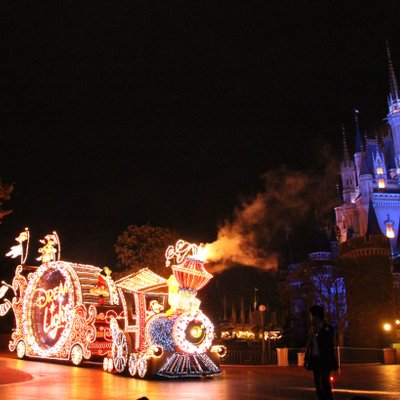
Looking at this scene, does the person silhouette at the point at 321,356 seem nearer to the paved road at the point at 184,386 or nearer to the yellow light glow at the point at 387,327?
the paved road at the point at 184,386

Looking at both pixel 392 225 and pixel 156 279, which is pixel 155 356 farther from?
pixel 392 225

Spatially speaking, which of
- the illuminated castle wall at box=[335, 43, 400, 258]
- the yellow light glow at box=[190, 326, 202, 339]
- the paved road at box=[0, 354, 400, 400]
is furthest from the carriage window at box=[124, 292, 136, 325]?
the illuminated castle wall at box=[335, 43, 400, 258]

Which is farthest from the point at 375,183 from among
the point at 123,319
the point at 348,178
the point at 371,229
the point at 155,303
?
the point at 155,303

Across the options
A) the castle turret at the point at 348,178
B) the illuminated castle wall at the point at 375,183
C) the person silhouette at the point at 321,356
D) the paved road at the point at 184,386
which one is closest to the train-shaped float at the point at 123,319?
the paved road at the point at 184,386

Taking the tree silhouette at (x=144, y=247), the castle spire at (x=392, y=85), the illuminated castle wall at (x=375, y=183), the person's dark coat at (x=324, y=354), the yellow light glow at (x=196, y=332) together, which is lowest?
the person's dark coat at (x=324, y=354)

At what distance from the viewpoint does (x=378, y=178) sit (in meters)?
57.9

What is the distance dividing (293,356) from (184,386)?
11.5 metres

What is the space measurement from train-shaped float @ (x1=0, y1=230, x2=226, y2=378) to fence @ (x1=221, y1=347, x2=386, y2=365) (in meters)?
5.11

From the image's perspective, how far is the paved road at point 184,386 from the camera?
439 inches

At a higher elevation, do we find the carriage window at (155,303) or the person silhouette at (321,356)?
the carriage window at (155,303)

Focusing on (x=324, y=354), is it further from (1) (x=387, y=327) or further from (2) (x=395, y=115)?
(2) (x=395, y=115)

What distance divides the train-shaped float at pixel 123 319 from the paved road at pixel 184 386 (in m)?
0.85

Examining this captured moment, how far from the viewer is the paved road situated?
1115 cm

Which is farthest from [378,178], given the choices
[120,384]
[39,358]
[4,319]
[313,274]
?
[120,384]
